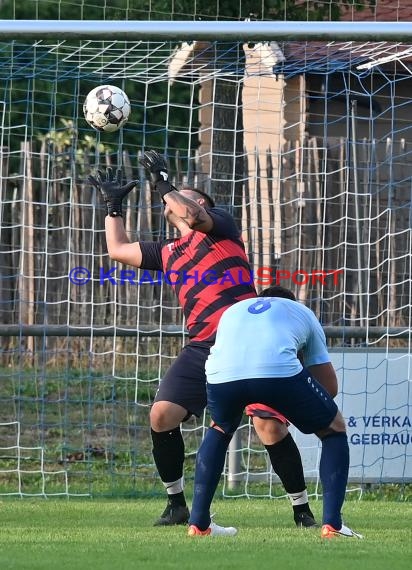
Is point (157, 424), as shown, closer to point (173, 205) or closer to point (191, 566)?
point (173, 205)

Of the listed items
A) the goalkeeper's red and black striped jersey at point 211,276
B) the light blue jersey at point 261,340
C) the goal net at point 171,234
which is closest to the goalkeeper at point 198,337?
the goalkeeper's red and black striped jersey at point 211,276

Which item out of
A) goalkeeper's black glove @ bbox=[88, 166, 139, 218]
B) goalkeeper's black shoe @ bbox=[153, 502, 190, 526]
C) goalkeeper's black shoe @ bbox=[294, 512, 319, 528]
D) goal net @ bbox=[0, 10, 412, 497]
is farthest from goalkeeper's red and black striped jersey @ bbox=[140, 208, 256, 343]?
goal net @ bbox=[0, 10, 412, 497]

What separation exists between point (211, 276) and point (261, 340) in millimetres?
1221

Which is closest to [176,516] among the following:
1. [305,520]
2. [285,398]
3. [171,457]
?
[171,457]

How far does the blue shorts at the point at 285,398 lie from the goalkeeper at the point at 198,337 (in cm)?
93

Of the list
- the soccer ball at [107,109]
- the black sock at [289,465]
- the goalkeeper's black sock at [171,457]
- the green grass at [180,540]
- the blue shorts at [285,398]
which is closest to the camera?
the green grass at [180,540]

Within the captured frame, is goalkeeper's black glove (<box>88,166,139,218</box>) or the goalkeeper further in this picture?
goalkeeper's black glove (<box>88,166,139,218</box>)

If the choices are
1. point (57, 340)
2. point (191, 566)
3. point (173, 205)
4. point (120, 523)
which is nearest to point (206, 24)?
point (173, 205)

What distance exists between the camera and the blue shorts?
6406mm

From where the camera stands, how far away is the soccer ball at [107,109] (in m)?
8.72

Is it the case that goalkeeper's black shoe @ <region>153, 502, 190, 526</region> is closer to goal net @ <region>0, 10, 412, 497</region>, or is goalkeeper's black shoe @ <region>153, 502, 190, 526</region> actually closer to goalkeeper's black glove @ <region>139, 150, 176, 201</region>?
goalkeeper's black glove @ <region>139, 150, 176, 201</region>

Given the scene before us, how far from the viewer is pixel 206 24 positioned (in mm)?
8117

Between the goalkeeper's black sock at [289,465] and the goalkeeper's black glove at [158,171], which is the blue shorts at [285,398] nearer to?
the goalkeeper's black sock at [289,465]

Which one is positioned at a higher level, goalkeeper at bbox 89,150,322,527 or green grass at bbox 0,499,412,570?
goalkeeper at bbox 89,150,322,527
